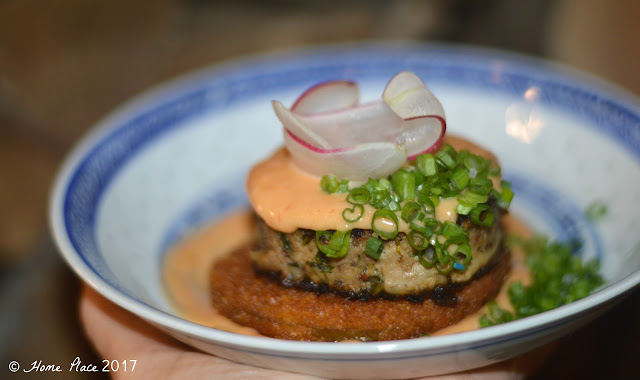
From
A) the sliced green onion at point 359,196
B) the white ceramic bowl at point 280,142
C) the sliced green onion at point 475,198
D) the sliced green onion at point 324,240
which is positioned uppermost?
the sliced green onion at point 359,196

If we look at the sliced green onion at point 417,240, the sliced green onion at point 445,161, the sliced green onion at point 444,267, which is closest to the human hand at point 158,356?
the sliced green onion at point 444,267

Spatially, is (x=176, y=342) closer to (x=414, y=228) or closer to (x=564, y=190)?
(x=414, y=228)

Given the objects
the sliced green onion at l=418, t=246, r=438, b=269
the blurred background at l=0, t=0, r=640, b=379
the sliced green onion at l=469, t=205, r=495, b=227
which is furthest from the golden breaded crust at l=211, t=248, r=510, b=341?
the blurred background at l=0, t=0, r=640, b=379

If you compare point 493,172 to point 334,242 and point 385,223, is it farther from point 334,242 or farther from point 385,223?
point 334,242

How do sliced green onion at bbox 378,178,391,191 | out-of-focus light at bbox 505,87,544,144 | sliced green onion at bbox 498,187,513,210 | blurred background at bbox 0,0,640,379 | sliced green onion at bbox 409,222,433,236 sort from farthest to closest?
blurred background at bbox 0,0,640,379 → out-of-focus light at bbox 505,87,544,144 → sliced green onion at bbox 498,187,513,210 → sliced green onion at bbox 378,178,391,191 → sliced green onion at bbox 409,222,433,236

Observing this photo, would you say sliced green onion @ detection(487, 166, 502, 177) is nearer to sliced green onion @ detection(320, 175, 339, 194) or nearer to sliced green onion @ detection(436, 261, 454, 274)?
sliced green onion @ detection(436, 261, 454, 274)

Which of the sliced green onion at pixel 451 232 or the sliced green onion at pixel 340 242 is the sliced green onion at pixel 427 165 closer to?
the sliced green onion at pixel 451 232

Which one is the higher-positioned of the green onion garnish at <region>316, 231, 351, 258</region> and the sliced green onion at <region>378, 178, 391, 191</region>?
the sliced green onion at <region>378, 178, 391, 191</region>
